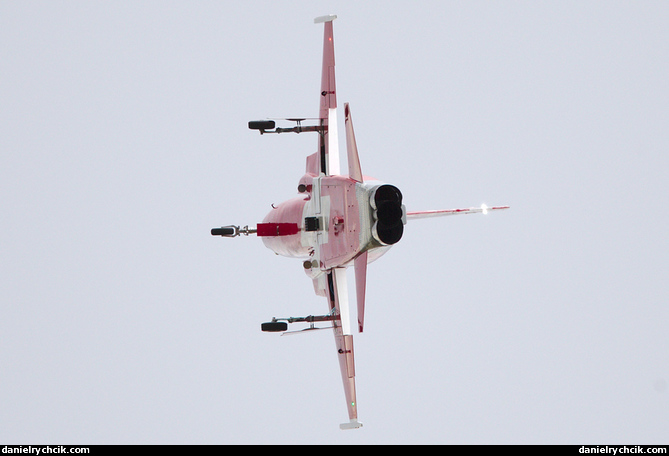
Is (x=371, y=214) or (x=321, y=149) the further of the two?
(x=321, y=149)

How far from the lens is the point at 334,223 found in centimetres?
1981

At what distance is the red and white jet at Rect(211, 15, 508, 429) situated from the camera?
1861cm

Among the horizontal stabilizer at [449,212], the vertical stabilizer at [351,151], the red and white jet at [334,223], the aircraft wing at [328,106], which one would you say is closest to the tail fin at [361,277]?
the red and white jet at [334,223]

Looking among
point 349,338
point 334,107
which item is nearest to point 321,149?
point 334,107

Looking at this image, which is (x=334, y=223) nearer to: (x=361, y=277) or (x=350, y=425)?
(x=361, y=277)

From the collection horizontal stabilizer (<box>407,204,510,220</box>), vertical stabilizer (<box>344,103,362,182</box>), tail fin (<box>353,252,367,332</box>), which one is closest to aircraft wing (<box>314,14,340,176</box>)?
horizontal stabilizer (<box>407,204,510,220</box>)

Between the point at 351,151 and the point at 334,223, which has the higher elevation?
the point at 351,151

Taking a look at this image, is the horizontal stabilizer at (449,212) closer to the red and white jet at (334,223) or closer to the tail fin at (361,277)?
the red and white jet at (334,223)

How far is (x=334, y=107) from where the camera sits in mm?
21297

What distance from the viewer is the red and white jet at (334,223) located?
61.1 feet

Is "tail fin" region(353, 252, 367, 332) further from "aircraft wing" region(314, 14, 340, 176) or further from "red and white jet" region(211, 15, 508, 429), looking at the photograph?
"aircraft wing" region(314, 14, 340, 176)

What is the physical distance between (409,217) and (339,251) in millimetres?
1609

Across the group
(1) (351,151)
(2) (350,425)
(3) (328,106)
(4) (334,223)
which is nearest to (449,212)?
(4) (334,223)

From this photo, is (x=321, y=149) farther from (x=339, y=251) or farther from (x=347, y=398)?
(x=347, y=398)
